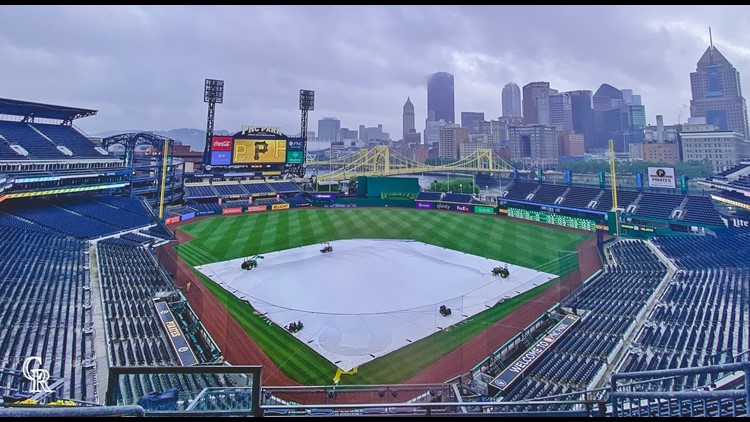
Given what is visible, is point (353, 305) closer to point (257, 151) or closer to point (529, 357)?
point (529, 357)

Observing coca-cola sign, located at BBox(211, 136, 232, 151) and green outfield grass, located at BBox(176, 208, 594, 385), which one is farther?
coca-cola sign, located at BBox(211, 136, 232, 151)

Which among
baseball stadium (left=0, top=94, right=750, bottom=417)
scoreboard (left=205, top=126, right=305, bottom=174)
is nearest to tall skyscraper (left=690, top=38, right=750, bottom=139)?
baseball stadium (left=0, top=94, right=750, bottom=417)

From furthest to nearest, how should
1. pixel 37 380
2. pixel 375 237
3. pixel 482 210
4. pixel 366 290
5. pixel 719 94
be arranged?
pixel 719 94 < pixel 482 210 < pixel 375 237 < pixel 366 290 < pixel 37 380

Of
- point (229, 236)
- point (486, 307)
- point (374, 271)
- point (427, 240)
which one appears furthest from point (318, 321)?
point (229, 236)

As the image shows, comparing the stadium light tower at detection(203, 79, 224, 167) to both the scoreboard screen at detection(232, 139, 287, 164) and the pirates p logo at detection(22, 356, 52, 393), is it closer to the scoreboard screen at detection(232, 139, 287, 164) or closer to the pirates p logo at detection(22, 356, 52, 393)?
the scoreboard screen at detection(232, 139, 287, 164)

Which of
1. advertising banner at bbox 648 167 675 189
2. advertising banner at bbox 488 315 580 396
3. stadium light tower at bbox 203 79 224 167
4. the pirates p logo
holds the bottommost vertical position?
advertising banner at bbox 488 315 580 396

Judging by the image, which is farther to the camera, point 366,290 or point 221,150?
point 221,150

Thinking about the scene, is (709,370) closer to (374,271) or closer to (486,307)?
(486,307)

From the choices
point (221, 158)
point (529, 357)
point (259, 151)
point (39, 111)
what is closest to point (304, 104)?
point (259, 151)
